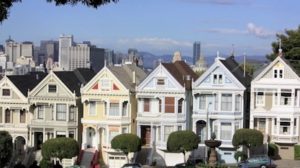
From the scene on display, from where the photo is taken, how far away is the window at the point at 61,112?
60525mm

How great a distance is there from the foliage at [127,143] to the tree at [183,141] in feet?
8.60

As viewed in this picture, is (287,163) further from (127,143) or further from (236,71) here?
(127,143)

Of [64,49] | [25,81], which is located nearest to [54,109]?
[25,81]

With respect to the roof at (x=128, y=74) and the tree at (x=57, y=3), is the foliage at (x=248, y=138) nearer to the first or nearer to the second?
the roof at (x=128, y=74)

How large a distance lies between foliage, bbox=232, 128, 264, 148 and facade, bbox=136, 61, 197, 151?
571 centimetres

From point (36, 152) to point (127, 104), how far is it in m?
9.70

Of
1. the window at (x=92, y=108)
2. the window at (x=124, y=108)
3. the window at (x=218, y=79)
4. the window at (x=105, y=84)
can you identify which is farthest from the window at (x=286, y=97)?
the window at (x=92, y=108)

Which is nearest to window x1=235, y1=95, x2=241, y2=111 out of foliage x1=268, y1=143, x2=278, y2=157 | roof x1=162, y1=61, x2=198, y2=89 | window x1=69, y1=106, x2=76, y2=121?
foliage x1=268, y1=143, x2=278, y2=157

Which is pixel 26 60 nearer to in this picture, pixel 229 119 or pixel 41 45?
pixel 41 45

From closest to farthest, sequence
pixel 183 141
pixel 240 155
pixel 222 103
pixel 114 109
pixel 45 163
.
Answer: pixel 183 141 → pixel 240 155 → pixel 45 163 → pixel 222 103 → pixel 114 109

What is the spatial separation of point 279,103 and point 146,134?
11.9 meters

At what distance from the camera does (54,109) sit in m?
60.5

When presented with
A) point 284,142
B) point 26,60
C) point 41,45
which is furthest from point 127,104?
point 41,45

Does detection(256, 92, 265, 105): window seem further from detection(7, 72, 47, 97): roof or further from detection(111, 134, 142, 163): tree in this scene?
detection(7, 72, 47, 97): roof
